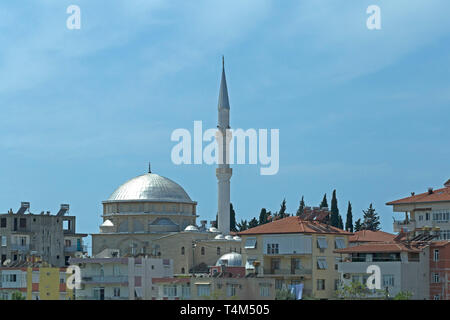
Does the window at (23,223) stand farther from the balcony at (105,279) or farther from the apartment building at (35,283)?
the balcony at (105,279)

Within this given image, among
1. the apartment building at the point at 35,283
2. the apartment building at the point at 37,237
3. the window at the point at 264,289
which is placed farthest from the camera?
the apartment building at the point at 37,237

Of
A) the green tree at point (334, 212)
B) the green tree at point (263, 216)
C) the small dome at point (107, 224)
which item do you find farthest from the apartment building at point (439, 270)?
the green tree at point (263, 216)

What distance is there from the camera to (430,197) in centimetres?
6956

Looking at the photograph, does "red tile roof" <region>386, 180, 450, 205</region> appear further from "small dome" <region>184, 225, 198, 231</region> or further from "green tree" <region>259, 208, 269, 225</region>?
"green tree" <region>259, 208, 269, 225</region>

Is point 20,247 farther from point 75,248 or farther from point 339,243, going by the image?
point 339,243

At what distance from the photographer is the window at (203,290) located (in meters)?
54.9

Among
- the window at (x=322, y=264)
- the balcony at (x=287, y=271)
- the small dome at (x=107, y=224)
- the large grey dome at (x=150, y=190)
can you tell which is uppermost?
the large grey dome at (x=150, y=190)

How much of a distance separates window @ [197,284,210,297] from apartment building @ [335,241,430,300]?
926cm

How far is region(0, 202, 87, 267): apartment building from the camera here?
79188 millimetres

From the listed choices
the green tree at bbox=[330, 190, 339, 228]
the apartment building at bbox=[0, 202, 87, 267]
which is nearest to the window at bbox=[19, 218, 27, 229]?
the apartment building at bbox=[0, 202, 87, 267]

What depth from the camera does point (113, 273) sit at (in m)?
60.0

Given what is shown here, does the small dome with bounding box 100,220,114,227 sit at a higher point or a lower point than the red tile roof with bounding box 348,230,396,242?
higher

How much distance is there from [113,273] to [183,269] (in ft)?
79.6

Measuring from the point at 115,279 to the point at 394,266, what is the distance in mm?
15741
